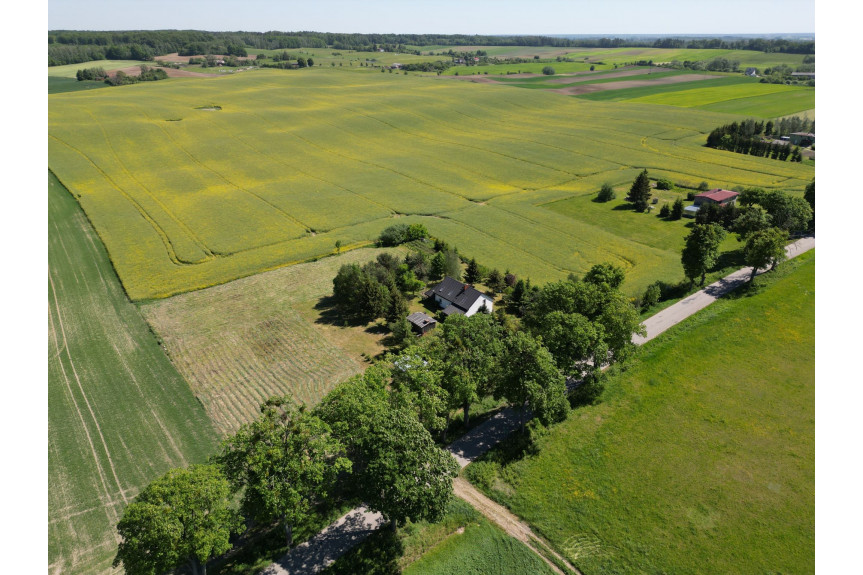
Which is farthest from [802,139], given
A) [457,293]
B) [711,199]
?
[457,293]

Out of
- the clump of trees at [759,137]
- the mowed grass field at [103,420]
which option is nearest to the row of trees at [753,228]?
the clump of trees at [759,137]

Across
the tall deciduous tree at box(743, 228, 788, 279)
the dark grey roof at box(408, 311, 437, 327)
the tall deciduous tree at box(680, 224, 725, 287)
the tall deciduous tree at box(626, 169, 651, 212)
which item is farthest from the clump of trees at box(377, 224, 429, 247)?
the tall deciduous tree at box(743, 228, 788, 279)

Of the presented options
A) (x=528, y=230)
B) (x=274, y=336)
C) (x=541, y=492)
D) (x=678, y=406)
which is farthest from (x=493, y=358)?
(x=528, y=230)

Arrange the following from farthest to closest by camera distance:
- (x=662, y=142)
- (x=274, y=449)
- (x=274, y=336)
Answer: (x=662, y=142)
(x=274, y=336)
(x=274, y=449)

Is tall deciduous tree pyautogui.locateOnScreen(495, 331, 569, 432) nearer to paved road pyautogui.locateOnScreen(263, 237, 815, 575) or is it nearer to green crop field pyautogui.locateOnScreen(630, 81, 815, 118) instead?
paved road pyautogui.locateOnScreen(263, 237, 815, 575)

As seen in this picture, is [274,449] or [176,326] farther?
[176,326]

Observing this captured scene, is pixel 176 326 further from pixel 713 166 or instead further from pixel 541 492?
pixel 713 166

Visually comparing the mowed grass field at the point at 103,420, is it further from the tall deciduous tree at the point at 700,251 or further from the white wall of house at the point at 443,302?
the tall deciduous tree at the point at 700,251
